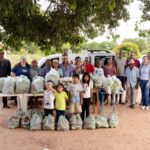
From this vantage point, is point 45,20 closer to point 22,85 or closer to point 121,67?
point 22,85

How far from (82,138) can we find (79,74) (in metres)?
3.20

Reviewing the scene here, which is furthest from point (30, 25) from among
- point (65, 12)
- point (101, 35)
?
point (101, 35)

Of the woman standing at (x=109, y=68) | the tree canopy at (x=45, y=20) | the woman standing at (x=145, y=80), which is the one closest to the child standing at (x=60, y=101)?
the woman standing at (x=109, y=68)

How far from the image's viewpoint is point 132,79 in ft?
45.2

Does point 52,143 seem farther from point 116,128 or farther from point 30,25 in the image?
point 30,25

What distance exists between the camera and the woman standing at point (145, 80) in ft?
44.4

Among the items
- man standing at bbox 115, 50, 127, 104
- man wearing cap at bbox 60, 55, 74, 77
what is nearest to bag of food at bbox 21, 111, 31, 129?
man wearing cap at bbox 60, 55, 74, 77

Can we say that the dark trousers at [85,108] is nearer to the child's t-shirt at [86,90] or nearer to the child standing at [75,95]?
the child's t-shirt at [86,90]

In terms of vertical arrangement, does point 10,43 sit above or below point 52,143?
above

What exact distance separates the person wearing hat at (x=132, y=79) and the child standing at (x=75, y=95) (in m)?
3.17

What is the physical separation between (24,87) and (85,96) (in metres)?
1.75

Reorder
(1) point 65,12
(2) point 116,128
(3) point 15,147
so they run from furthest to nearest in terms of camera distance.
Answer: (2) point 116,128
(3) point 15,147
(1) point 65,12

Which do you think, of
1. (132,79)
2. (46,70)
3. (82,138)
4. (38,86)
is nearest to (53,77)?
(38,86)

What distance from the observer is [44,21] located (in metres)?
6.05
